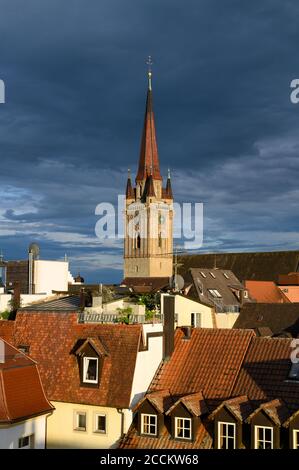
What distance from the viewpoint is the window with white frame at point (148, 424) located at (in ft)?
80.4

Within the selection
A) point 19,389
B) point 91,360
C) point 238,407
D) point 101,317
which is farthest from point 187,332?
point 19,389

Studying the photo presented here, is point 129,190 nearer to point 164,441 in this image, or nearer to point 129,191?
point 129,191

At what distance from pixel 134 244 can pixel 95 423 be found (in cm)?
10732

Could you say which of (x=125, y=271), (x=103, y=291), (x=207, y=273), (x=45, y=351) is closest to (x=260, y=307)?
(x=207, y=273)

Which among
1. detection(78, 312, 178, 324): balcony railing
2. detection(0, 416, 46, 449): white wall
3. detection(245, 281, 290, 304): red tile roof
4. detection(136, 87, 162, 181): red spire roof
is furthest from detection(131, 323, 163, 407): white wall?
detection(136, 87, 162, 181): red spire roof

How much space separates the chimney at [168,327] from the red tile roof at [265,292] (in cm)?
5500

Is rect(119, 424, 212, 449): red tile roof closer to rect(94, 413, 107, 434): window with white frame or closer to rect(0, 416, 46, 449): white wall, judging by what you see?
rect(94, 413, 107, 434): window with white frame

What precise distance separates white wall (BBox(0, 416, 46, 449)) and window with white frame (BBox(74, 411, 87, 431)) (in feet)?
4.49

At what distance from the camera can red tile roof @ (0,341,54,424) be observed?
24250mm

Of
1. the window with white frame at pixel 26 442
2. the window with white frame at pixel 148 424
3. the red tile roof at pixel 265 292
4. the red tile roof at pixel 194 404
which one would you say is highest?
the red tile roof at pixel 265 292

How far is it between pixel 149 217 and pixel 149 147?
587 inches

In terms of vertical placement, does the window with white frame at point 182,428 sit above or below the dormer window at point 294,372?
below

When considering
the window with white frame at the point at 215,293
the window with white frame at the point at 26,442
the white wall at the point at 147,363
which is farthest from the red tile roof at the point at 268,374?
the window with white frame at the point at 215,293

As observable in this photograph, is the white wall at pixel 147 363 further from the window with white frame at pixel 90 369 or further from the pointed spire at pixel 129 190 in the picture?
the pointed spire at pixel 129 190
